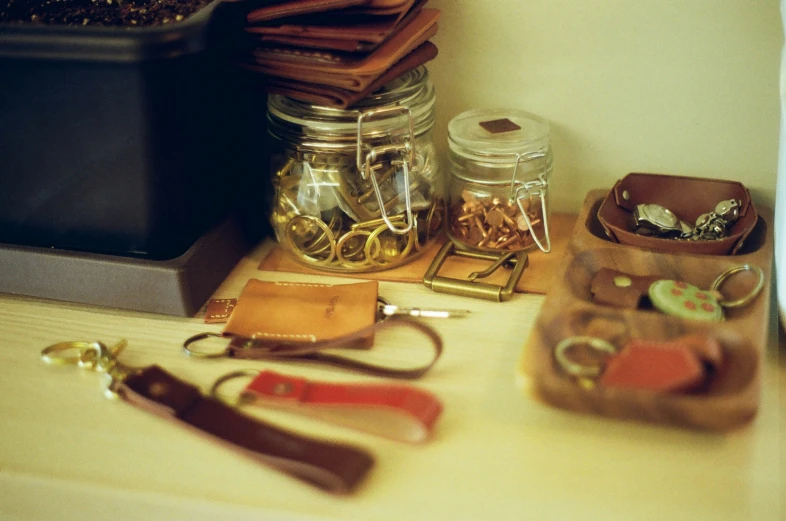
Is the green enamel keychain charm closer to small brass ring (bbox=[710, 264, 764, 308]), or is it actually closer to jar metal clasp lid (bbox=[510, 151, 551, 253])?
small brass ring (bbox=[710, 264, 764, 308])

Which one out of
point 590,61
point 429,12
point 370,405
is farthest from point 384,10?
point 370,405

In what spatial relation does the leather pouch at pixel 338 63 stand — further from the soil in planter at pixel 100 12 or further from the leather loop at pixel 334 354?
the leather loop at pixel 334 354

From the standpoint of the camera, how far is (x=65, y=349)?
61cm

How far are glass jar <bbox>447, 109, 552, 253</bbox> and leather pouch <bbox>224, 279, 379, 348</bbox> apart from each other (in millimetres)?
143

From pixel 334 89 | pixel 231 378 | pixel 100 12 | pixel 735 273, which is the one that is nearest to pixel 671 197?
pixel 735 273

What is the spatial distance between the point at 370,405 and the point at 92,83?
13.2 inches

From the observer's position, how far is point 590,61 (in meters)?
0.74

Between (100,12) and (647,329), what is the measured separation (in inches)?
20.7

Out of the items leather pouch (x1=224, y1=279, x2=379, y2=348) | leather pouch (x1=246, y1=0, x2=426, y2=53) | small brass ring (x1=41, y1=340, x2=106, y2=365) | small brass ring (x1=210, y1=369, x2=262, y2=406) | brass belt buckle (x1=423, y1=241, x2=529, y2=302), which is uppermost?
leather pouch (x1=246, y1=0, x2=426, y2=53)

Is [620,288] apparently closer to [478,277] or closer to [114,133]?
[478,277]

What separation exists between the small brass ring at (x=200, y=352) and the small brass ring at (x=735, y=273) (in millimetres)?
401

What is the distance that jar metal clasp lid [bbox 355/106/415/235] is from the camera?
0.67 meters

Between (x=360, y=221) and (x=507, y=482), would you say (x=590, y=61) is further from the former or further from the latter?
(x=507, y=482)

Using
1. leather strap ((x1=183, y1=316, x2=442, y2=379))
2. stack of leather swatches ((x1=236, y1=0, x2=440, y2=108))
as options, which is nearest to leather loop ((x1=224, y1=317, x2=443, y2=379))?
leather strap ((x1=183, y1=316, x2=442, y2=379))
